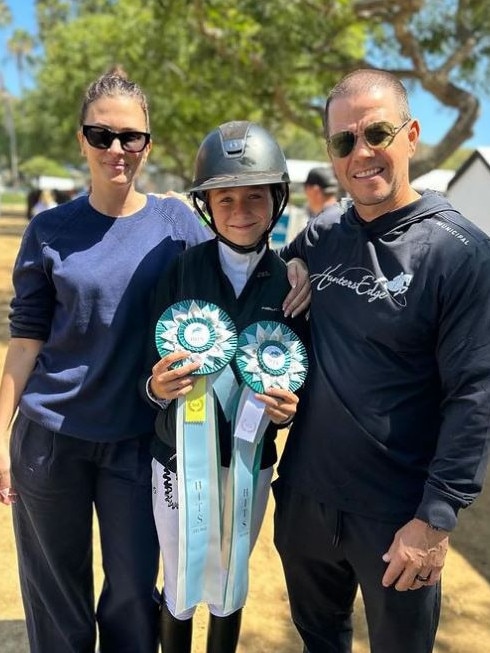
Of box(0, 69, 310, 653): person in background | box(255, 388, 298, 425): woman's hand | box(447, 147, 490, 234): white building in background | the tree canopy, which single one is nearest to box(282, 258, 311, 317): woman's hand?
box(0, 69, 310, 653): person in background

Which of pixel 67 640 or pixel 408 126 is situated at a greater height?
pixel 408 126

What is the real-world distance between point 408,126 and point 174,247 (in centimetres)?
95

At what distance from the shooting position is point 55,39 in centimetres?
2656

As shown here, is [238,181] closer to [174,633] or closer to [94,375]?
[94,375]

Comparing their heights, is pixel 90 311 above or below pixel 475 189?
below

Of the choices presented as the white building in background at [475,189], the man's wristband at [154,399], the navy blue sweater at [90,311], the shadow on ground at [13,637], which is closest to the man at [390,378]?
the man's wristband at [154,399]

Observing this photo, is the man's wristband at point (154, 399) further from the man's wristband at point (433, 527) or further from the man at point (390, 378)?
the man's wristband at point (433, 527)

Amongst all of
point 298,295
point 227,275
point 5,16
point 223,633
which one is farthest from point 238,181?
point 5,16

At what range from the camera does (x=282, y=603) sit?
3672 mm

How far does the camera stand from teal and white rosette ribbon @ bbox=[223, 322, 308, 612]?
2.19 metres

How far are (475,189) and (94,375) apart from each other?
5.58 metres

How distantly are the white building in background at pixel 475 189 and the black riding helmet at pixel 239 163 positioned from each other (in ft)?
14.7

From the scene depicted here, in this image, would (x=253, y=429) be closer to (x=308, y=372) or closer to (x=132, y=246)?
(x=308, y=372)

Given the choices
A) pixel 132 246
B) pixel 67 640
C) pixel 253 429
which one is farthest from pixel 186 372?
pixel 67 640
